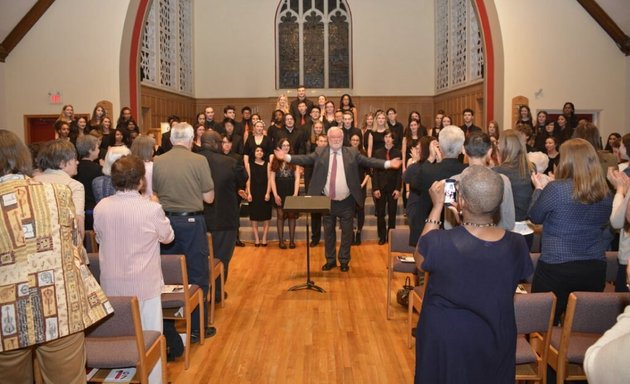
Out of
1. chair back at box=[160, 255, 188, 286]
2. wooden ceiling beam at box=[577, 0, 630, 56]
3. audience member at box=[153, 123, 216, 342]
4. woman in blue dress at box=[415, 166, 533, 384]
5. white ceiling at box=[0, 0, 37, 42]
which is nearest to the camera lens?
woman in blue dress at box=[415, 166, 533, 384]

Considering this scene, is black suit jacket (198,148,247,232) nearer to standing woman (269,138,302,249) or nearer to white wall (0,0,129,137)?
standing woman (269,138,302,249)

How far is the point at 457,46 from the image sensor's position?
13.3 metres

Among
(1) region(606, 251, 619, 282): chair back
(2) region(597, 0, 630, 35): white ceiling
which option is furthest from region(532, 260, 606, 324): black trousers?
(2) region(597, 0, 630, 35): white ceiling

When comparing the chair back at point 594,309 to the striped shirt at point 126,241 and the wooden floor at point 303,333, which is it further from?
the striped shirt at point 126,241

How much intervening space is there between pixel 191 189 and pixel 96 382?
1753 millimetres

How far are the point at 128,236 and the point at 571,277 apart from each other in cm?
250

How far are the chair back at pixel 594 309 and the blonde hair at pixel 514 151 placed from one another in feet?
4.06

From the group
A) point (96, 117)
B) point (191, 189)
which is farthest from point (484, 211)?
point (96, 117)

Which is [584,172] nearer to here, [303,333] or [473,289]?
[473,289]

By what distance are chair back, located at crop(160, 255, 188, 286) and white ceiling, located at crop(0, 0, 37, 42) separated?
746 cm

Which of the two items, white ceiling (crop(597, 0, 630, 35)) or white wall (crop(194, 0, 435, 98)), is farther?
white wall (crop(194, 0, 435, 98))

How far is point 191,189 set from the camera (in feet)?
14.9

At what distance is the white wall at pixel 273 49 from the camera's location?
14875 mm

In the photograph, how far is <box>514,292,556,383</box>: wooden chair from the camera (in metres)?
2.95
